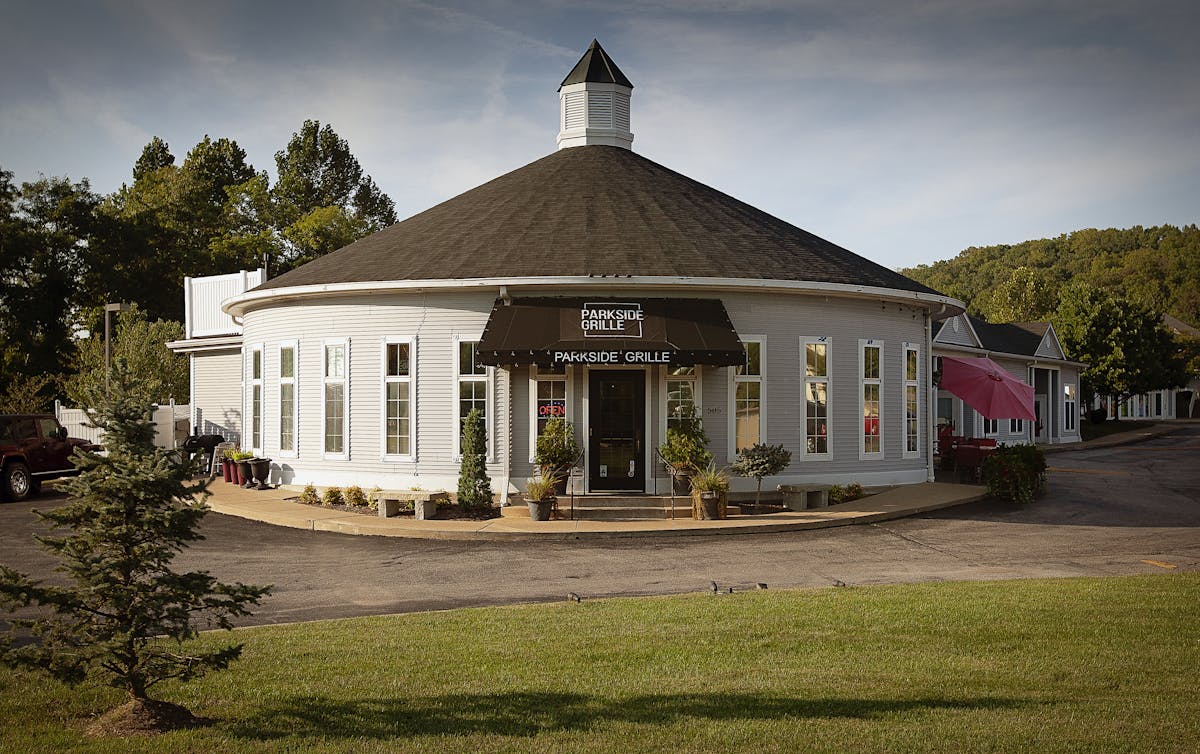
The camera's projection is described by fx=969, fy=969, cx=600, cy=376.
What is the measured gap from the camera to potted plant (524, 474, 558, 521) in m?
15.5

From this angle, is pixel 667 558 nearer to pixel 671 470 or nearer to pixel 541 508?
pixel 541 508

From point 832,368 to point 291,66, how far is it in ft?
41.3

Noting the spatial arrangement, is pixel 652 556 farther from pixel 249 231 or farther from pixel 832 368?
pixel 249 231

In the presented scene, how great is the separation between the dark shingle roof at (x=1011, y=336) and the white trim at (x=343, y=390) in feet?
79.7

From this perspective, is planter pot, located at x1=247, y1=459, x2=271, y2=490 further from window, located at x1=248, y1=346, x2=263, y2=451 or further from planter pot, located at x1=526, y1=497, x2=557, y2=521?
planter pot, located at x1=526, y1=497, x2=557, y2=521

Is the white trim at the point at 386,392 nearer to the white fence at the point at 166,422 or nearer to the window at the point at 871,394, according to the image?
the window at the point at 871,394

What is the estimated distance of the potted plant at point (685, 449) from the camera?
54.7ft

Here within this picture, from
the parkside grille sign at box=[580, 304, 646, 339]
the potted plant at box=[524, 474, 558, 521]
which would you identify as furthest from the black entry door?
the potted plant at box=[524, 474, 558, 521]

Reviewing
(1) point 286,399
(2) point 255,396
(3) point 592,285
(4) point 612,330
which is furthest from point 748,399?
(2) point 255,396

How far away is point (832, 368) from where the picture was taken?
18.3 meters

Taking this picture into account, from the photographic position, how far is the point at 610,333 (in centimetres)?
1652

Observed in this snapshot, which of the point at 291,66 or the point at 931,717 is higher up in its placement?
the point at 291,66

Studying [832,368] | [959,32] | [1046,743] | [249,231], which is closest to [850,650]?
[1046,743]

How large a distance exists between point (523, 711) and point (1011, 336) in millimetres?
37949
